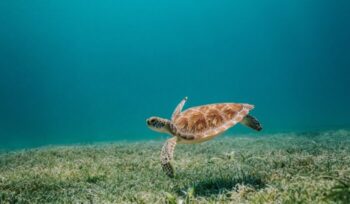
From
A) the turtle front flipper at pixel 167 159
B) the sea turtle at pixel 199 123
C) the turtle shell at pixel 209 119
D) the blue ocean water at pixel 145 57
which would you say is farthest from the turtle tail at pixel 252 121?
the blue ocean water at pixel 145 57

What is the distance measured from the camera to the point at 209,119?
840 centimetres

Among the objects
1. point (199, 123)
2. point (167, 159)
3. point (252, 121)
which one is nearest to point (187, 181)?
point (199, 123)

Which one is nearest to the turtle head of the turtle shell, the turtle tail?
the turtle shell

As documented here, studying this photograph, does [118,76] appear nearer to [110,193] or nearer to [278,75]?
[278,75]

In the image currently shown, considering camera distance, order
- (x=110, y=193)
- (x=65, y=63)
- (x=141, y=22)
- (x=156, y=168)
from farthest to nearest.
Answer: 1. (x=141, y=22)
2. (x=65, y=63)
3. (x=156, y=168)
4. (x=110, y=193)

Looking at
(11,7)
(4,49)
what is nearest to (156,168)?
(11,7)

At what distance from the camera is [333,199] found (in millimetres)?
5633

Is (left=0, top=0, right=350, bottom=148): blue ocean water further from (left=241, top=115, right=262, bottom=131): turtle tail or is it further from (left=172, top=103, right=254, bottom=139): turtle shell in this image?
(left=172, top=103, right=254, bottom=139): turtle shell

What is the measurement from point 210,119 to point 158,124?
1.36m

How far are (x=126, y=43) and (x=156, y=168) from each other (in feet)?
628

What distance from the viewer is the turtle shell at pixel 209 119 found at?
8148mm

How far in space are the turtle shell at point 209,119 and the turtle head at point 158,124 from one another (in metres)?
0.42

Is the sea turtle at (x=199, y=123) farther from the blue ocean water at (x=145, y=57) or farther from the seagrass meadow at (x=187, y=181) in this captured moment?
the blue ocean water at (x=145, y=57)

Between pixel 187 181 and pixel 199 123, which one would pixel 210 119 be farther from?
pixel 187 181
